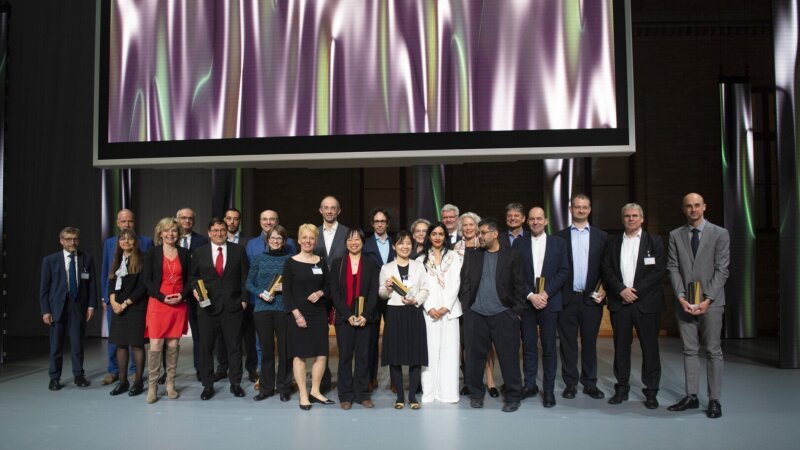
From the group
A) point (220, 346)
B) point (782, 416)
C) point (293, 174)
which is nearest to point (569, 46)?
point (782, 416)

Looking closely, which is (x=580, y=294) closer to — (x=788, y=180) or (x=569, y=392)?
(x=569, y=392)

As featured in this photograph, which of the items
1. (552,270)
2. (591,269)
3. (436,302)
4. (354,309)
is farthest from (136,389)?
(591,269)

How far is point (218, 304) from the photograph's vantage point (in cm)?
504

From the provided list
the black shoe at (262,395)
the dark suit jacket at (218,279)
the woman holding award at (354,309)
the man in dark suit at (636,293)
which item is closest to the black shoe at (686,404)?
the man in dark suit at (636,293)

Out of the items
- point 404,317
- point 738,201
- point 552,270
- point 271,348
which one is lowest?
point 271,348

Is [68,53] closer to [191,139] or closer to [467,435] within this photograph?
[191,139]

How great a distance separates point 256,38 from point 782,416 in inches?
188

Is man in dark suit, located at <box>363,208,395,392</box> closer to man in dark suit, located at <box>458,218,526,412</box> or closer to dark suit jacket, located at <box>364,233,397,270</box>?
dark suit jacket, located at <box>364,233,397,270</box>

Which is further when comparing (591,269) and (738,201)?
(738,201)

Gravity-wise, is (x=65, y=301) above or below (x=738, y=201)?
below

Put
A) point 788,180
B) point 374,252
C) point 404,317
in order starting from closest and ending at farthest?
1. point 404,317
2. point 374,252
3. point 788,180

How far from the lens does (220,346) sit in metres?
5.55

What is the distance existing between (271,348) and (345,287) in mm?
736

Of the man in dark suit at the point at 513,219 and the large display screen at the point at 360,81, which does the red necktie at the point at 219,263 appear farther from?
the man in dark suit at the point at 513,219
